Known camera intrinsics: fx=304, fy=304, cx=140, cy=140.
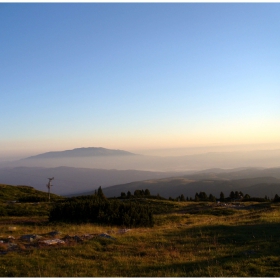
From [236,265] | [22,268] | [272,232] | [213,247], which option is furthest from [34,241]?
[272,232]

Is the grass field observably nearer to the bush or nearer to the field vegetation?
the field vegetation

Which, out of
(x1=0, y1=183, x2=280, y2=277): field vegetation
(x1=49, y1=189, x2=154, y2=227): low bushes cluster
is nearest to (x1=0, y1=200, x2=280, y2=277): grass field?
(x1=0, y1=183, x2=280, y2=277): field vegetation

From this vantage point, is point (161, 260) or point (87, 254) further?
point (87, 254)

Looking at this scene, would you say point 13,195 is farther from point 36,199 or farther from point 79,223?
point 79,223

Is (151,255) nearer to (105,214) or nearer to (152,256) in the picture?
(152,256)

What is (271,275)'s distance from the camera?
8.26 meters

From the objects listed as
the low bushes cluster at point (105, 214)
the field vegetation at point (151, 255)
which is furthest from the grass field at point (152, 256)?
the low bushes cluster at point (105, 214)

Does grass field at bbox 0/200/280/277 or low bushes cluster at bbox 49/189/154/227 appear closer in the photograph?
grass field at bbox 0/200/280/277

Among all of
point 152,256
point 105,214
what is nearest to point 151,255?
point 152,256

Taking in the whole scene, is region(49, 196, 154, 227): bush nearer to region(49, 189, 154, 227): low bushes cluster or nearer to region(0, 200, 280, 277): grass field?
region(49, 189, 154, 227): low bushes cluster

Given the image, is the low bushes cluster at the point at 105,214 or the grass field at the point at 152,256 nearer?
the grass field at the point at 152,256


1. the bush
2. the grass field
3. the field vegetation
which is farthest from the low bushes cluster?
the grass field

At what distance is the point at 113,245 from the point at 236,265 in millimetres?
5522

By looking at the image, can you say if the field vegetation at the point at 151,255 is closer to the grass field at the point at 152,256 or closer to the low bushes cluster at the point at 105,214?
the grass field at the point at 152,256
